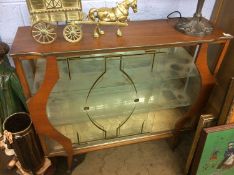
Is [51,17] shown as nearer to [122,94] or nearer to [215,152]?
[122,94]

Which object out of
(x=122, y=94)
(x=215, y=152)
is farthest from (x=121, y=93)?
(x=215, y=152)

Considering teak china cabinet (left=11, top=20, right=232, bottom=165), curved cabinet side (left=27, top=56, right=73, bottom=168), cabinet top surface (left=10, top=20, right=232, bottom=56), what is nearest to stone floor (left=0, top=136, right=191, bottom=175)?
teak china cabinet (left=11, top=20, right=232, bottom=165)

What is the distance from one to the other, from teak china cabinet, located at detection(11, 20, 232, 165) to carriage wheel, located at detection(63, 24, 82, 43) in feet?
0.11

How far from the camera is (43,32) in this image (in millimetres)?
869

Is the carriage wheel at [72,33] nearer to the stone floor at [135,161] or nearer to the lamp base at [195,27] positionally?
the lamp base at [195,27]

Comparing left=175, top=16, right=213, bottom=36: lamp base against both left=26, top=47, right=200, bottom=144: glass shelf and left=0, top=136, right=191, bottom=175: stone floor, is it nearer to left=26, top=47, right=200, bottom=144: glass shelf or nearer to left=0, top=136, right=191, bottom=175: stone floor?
left=26, top=47, right=200, bottom=144: glass shelf

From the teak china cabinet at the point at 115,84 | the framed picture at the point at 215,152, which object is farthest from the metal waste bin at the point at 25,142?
the framed picture at the point at 215,152

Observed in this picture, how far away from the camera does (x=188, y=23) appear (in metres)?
1.03

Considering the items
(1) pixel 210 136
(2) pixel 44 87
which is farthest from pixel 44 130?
(1) pixel 210 136

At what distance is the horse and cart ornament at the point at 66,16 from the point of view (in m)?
0.87

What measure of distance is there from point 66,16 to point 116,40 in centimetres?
23

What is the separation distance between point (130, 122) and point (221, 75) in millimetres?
562

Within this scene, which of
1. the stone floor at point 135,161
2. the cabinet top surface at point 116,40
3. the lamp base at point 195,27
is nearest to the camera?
the cabinet top surface at point 116,40

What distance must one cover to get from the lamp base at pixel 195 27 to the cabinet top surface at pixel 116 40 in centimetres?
2
